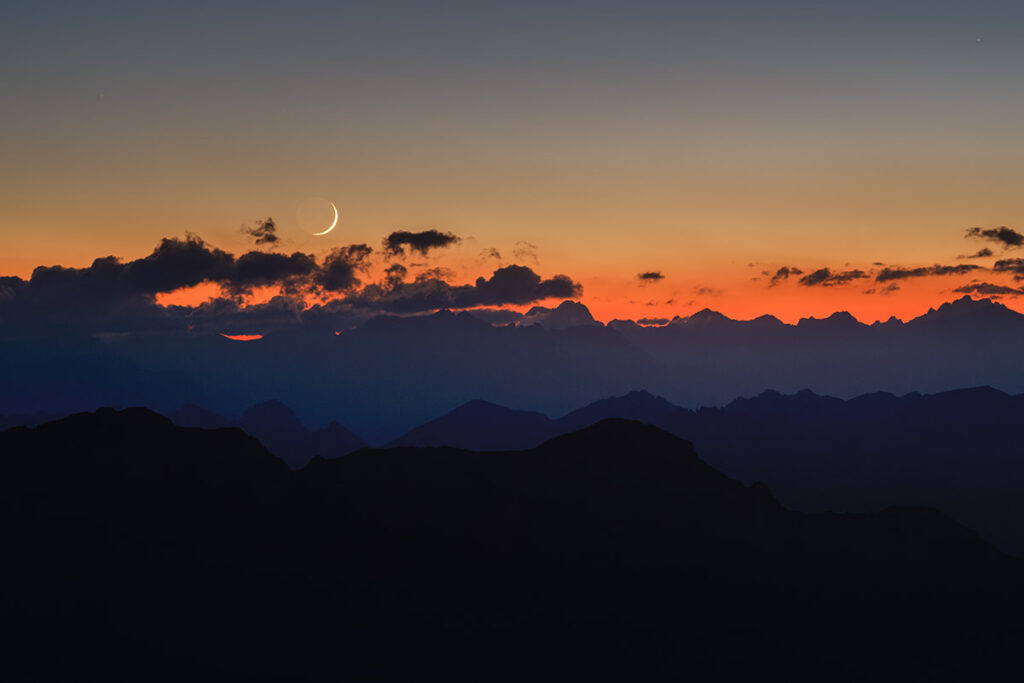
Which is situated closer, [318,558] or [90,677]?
[90,677]

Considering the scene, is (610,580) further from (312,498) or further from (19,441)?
(19,441)

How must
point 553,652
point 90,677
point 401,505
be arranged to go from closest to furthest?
point 90,677, point 553,652, point 401,505

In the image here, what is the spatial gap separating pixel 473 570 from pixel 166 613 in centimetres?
5610

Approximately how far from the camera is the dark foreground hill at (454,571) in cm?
14400

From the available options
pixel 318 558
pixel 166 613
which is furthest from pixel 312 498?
pixel 166 613

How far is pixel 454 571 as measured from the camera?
162875 mm

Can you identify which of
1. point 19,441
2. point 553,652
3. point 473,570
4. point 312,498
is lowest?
point 553,652

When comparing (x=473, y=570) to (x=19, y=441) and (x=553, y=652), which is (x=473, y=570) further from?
(x=19, y=441)

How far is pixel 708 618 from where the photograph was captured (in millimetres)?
154625

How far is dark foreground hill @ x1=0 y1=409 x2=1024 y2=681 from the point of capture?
144000mm

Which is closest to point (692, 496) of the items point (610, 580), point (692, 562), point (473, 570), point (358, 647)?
point (692, 562)

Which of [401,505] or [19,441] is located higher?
[19,441]

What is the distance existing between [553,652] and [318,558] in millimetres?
51412

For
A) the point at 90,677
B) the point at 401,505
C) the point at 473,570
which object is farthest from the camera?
the point at 401,505
